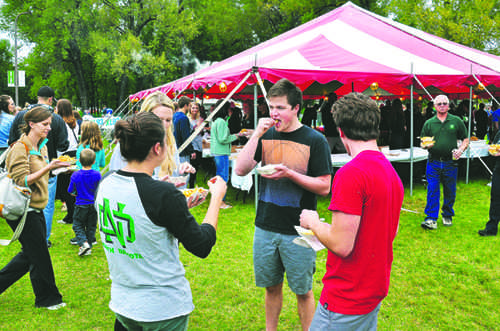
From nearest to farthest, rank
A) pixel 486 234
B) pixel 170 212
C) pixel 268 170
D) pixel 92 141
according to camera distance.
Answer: pixel 170 212 → pixel 268 170 → pixel 486 234 → pixel 92 141

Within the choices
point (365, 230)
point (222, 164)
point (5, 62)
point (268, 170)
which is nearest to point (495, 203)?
Answer: point (268, 170)

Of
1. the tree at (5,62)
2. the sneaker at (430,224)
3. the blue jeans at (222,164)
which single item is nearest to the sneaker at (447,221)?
the sneaker at (430,224)

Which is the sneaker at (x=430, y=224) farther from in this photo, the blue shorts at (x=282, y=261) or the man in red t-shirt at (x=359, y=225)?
the man in red t-shirt at (x=359, y=225)

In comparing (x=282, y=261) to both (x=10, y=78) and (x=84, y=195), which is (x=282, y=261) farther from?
(x=10, y=78)

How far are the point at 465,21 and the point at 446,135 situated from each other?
19.4 metres

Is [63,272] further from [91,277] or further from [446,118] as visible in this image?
[446,118]

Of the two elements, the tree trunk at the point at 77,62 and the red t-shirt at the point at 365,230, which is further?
the tree trunk at the point at 77,62

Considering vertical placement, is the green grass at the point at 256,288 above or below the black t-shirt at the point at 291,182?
below

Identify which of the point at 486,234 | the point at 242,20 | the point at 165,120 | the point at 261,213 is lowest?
the point at 486,234

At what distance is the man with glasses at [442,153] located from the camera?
5828mm

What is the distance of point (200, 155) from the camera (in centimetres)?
921

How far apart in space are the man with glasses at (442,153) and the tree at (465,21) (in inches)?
691

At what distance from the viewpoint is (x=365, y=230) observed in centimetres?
170

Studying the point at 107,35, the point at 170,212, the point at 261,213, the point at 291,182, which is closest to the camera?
the point at 170,212
